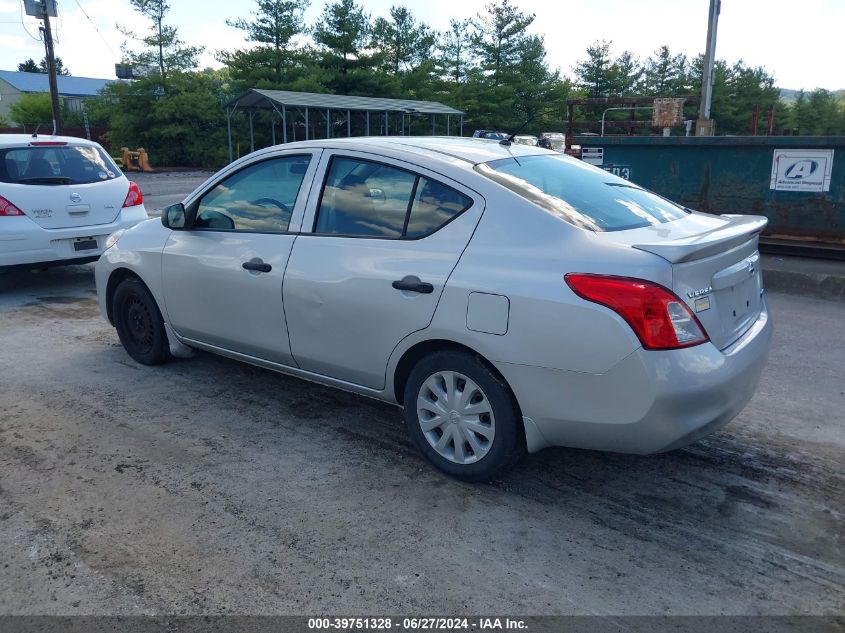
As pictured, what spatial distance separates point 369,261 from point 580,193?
113cm

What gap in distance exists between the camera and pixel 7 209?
7.46m

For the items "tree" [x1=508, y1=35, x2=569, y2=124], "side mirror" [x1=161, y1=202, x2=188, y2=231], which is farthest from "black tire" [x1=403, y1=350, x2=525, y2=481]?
"tree" [x1=508, y1=35, x2=569, y2=124]

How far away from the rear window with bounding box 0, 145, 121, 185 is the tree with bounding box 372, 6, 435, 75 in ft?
123

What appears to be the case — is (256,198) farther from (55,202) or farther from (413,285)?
(55,202)

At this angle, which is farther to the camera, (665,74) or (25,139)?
(665,74)

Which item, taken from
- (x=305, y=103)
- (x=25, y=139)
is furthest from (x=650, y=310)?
(x=305, y=103)

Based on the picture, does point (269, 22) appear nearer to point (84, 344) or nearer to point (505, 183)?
point (84, 344)

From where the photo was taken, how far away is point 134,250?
5.15 meters

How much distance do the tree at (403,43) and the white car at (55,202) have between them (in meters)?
37.8

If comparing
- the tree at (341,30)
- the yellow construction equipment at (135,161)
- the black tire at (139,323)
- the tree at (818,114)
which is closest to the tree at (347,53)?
the tree at (341,30)

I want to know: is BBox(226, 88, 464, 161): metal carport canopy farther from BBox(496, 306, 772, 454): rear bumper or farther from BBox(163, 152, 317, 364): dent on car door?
BBox(496, 306, 772, 454): rear bumper

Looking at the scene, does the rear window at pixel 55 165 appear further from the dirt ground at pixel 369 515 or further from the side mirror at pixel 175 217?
the side mirror at pixel 175 217

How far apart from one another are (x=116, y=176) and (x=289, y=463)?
5.89 metres

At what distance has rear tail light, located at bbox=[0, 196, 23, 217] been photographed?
745cm
